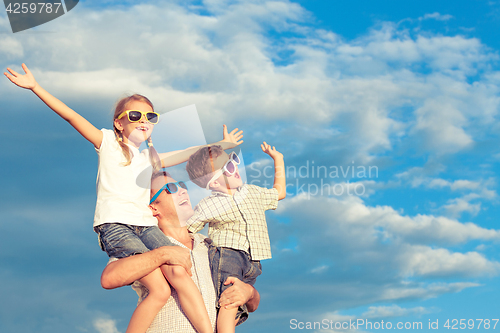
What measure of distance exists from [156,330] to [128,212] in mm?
1854

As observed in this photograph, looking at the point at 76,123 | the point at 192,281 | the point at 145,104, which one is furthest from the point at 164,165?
the point at 192,281

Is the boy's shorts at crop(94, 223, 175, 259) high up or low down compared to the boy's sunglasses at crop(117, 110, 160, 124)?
down

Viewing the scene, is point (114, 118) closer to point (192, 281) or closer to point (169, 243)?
point (169, 243)

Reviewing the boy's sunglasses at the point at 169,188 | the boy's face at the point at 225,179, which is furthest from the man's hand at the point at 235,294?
the boy's sunglasses at the point at 169,188

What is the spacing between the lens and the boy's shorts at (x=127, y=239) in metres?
7.09

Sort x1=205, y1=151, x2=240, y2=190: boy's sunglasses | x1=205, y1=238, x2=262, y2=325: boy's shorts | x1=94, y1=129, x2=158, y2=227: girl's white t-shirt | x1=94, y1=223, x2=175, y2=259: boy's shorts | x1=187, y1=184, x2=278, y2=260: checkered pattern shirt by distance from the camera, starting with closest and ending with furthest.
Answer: x1=94, y1=223, x2=175, y2=259: boy's shorts
x1=94, y1=129, x2=158, y2=227: girl's white t-shirt
x1=205, y1=238, x2=262, y2=325: boy's shorts
x1=187, y1=184, x2=278, y2=260: checkered pattern shirt
x1=205, y1=151, x2=240, y2=190: boy's sunglasses

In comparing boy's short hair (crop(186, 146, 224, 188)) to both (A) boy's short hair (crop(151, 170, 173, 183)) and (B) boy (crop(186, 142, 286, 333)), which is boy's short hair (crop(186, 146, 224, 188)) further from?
(A) boy's short hair (crop(151, 170, 173, 183))

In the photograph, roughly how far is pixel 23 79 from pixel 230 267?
440cm

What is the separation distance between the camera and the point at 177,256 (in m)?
7.07

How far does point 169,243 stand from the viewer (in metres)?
7.54

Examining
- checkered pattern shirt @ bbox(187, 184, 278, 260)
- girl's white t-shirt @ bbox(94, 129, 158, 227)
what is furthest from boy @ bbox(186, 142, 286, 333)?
girl's white t-shirt @ bbox(94, 129, 158, 227)

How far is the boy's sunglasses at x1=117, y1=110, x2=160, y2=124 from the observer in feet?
26.0

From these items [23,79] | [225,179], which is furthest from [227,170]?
[23,79]

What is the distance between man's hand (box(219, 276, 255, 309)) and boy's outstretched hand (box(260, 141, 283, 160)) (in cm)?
305
